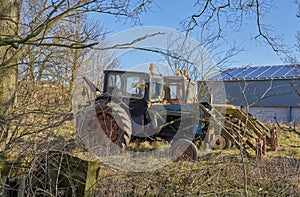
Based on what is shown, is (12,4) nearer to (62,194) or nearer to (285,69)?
(62,194)

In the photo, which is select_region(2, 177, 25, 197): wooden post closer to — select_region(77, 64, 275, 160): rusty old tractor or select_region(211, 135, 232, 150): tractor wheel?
select_region(77, 64, 275, 160): rusty old tractor

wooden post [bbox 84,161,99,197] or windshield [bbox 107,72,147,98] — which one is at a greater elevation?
windshield [bbox 107,72,147,98]

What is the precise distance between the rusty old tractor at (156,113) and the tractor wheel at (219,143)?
0.08 ft

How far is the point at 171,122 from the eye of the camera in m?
6.88

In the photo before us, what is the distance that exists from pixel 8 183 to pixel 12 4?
6.68ft

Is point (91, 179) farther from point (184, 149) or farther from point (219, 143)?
point (219, 143)

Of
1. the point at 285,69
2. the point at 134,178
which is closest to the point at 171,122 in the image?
the point at 134,178

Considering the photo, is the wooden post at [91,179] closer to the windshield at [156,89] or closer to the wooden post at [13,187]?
the wooden post at [13,187]

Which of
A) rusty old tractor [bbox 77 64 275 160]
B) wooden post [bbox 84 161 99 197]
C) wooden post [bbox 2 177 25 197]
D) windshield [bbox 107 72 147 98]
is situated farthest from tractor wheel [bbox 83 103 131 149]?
wooden post [bbox 2 177 25 197]

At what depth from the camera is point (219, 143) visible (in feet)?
25.1

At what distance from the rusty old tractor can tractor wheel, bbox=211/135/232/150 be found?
0.08 ft

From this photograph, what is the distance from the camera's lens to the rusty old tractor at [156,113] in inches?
260

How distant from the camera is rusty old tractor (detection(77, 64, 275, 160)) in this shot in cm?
659

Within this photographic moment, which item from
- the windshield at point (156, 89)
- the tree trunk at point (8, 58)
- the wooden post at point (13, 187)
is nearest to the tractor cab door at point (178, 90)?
the windshield at point (156, 89)
